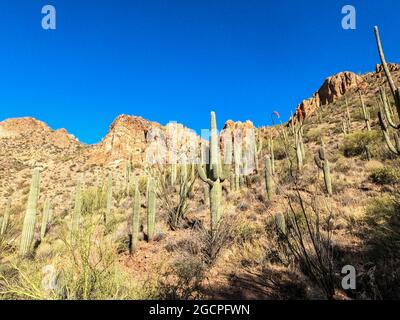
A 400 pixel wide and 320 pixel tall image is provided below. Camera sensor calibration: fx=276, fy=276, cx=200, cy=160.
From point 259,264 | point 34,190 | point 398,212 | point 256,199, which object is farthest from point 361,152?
point 34,190

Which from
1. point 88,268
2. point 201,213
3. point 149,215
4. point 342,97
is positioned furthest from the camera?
point 342,97

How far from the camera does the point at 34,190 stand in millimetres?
9477

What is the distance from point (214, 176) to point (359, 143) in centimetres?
1293

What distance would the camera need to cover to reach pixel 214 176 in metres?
7.97

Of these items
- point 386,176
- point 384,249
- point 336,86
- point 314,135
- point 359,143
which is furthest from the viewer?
point 336,86

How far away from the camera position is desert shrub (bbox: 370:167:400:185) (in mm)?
10264

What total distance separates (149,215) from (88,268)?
216 inches

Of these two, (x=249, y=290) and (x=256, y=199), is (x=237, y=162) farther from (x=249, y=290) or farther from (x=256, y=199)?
(x=249, y=290)

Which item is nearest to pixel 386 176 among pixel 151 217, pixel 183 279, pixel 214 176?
pixel 214 176

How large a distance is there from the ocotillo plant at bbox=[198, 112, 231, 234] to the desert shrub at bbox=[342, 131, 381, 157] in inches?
455

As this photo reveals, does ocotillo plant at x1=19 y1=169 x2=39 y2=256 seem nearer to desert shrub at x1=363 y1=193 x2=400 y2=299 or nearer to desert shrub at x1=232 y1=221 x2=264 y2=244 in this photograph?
desert shrub at x1=232 y1=221 x2=264 y2=244

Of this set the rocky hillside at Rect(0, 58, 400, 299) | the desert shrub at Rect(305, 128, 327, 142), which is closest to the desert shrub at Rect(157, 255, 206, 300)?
the rocky hillside at Rect(0, 58, 400, 299)

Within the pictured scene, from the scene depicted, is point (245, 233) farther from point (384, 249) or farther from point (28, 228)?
point (28, 228)

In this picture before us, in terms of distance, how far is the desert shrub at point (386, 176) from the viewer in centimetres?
1026
